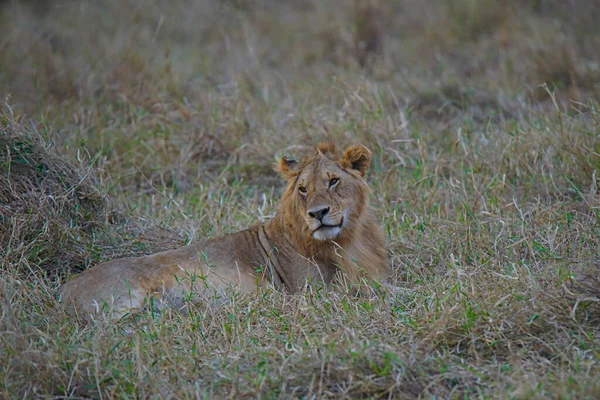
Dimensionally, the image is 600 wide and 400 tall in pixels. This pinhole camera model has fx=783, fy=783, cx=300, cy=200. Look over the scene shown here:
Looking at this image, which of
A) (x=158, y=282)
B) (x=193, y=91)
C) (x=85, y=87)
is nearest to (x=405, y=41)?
(x=193, y=91)

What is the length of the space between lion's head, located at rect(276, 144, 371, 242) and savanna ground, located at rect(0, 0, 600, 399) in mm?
450

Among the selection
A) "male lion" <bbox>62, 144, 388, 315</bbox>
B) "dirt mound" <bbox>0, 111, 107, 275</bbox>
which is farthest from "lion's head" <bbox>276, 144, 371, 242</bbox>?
"dirt mound" <bbox>0, 111, 107, 275</bbox>

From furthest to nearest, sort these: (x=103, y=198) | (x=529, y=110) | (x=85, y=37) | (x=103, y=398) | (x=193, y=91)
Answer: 1. (x=85, y=37)
2. (x=193, y=91)
3. (x=529, y=110)
4. (x=103, y=198)
5. (x=103, y=398)

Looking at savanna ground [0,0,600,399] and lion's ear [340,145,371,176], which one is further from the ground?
lion's ear [340,145,371,176]

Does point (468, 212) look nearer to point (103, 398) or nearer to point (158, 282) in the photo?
point (158, 282)

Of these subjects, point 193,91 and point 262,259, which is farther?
point 193,91

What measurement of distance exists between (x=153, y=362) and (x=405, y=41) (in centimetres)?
773

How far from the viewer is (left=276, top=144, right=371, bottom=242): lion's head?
15.6 feet

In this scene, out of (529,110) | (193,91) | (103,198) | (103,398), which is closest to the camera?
(103,398)

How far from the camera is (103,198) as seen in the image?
5.61 m

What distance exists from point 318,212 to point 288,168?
1.90 ft

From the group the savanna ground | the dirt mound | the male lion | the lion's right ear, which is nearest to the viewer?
the savanna ground

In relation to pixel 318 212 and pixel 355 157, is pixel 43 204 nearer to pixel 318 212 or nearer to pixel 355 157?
pixel 318 212

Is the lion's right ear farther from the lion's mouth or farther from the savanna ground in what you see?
the savanna ground
